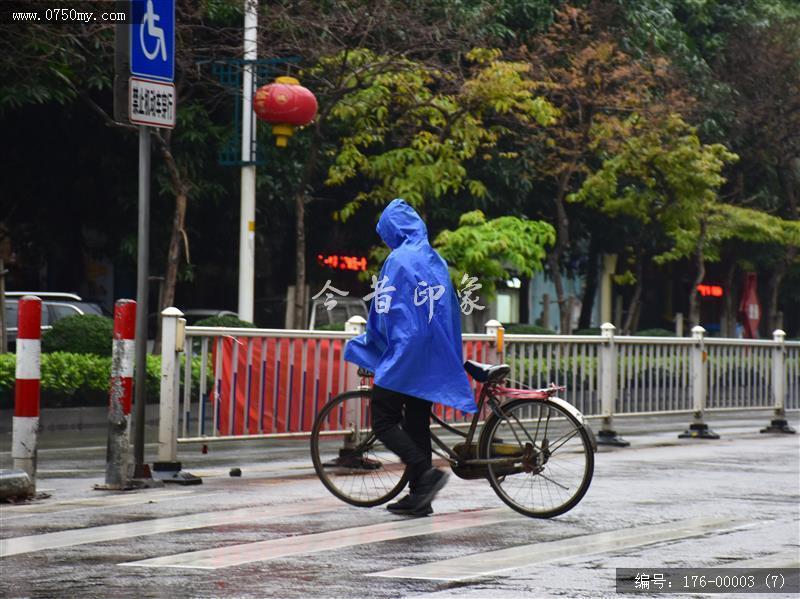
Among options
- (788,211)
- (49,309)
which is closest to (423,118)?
(49,309)

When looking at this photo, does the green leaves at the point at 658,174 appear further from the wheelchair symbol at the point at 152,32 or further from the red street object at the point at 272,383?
the wheelchair symbol at the point at 152,32

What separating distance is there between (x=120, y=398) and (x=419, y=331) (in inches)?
99.7

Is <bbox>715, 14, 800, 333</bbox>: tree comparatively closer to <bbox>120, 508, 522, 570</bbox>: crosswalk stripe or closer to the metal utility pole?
the metal utility pole

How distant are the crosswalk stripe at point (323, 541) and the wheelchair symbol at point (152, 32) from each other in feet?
12.7

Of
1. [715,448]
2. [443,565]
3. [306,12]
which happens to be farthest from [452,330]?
[306,12]

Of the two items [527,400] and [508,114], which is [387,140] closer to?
[508,114]

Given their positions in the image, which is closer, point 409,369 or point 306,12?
point 409,369

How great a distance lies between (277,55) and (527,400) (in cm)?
1438

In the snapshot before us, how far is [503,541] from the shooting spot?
747 centimetres

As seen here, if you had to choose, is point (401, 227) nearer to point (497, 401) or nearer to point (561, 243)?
point (497, 401)

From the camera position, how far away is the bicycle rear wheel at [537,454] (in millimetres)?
8531

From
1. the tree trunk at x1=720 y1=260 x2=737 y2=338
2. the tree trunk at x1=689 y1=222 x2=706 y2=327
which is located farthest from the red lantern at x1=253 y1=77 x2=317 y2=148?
the tree trunk at x1=720 y1=260 x2=737 y2=338

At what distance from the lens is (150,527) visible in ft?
26.2

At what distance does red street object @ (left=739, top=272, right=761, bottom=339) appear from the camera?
43.1 metres
